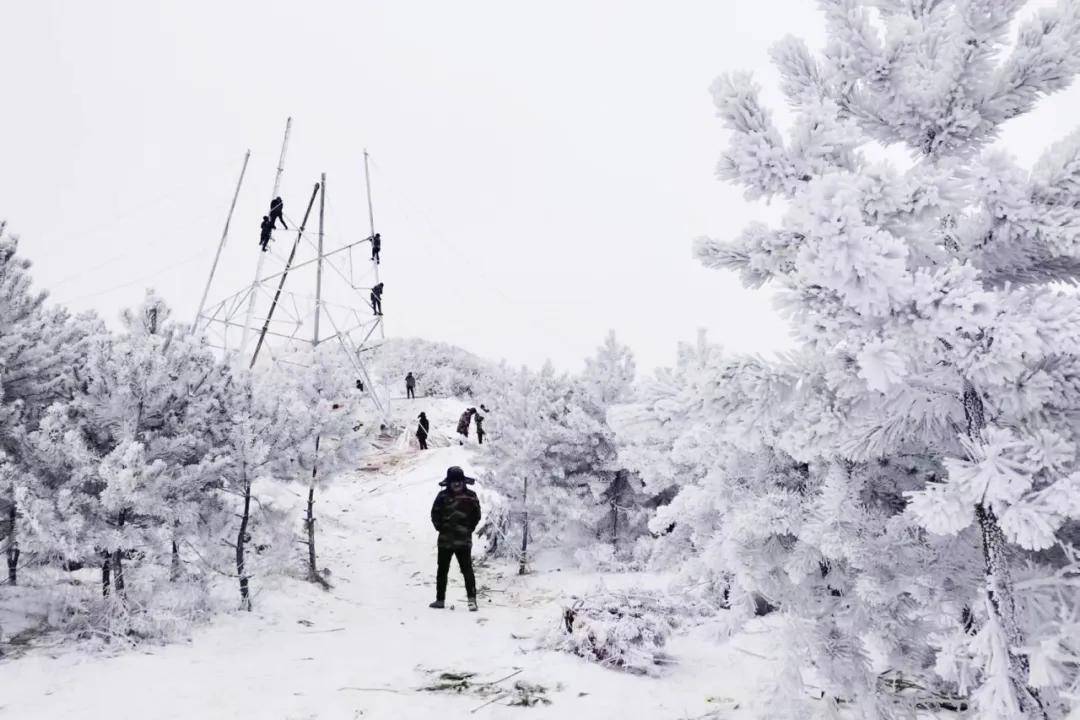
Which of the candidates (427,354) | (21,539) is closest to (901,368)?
(21,539)

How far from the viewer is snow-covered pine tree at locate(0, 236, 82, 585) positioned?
18.0ft

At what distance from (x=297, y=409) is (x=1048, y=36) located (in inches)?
337

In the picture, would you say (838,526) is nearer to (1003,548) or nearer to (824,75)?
(1003,548)

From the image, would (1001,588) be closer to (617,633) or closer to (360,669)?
(617,633)

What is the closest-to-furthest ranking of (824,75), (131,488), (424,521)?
(824,75) < (131,488) < (424,521)

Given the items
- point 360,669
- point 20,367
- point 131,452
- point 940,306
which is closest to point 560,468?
point 360,669

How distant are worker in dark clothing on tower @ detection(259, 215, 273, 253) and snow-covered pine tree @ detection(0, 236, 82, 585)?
9.32m

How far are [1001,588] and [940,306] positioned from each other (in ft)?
4.23

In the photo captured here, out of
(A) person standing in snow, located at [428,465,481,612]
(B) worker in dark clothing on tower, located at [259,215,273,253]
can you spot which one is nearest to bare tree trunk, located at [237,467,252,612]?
(A) person standing in snow, located at [428,465,481,612]

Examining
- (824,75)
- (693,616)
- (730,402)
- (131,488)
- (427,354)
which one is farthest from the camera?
(427,354)

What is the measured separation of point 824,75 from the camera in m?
3.19

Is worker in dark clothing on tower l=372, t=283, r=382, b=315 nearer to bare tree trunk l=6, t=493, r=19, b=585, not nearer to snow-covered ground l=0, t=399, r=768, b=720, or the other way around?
snow-covered ground l=0, t=399, r=768, b=720

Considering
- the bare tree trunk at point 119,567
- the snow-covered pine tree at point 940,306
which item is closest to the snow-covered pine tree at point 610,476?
the bare tree trunk at point 119,567

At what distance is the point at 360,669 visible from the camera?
548cm
